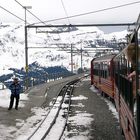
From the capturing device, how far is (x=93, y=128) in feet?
52.2

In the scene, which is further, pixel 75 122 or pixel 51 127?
pixel 75 122

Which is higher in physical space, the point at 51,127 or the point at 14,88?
the point at 14,88

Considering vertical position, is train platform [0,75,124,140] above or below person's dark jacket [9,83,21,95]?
below

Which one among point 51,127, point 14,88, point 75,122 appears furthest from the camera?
point 14,88

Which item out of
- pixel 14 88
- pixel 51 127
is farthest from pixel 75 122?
pixel 14 88

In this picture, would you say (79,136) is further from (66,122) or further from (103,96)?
(103,96)

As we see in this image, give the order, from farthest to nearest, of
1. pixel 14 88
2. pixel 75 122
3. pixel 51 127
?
1. pixel 14 88
2. pixel 75 122
3. pixel 51 127

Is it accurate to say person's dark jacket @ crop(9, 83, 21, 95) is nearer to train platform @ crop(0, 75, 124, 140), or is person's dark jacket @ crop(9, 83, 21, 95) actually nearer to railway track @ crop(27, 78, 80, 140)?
train platform @ crop(0, 75, 124, 140)

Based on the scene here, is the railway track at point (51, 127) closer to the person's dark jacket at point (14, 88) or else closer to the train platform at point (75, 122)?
the train platform at point (75, 122)

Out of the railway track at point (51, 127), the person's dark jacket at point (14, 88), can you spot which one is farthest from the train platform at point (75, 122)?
the person's dark jacket at point (14, 88)

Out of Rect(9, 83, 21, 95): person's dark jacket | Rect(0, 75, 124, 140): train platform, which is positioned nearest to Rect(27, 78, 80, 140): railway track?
Rect(0, 75, 124, 140): train platform

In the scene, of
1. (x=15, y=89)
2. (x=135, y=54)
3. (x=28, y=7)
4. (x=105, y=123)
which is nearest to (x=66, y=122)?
(x=105, y=123)

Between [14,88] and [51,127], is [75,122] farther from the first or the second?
[14,88]

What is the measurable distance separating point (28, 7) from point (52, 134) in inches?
830
